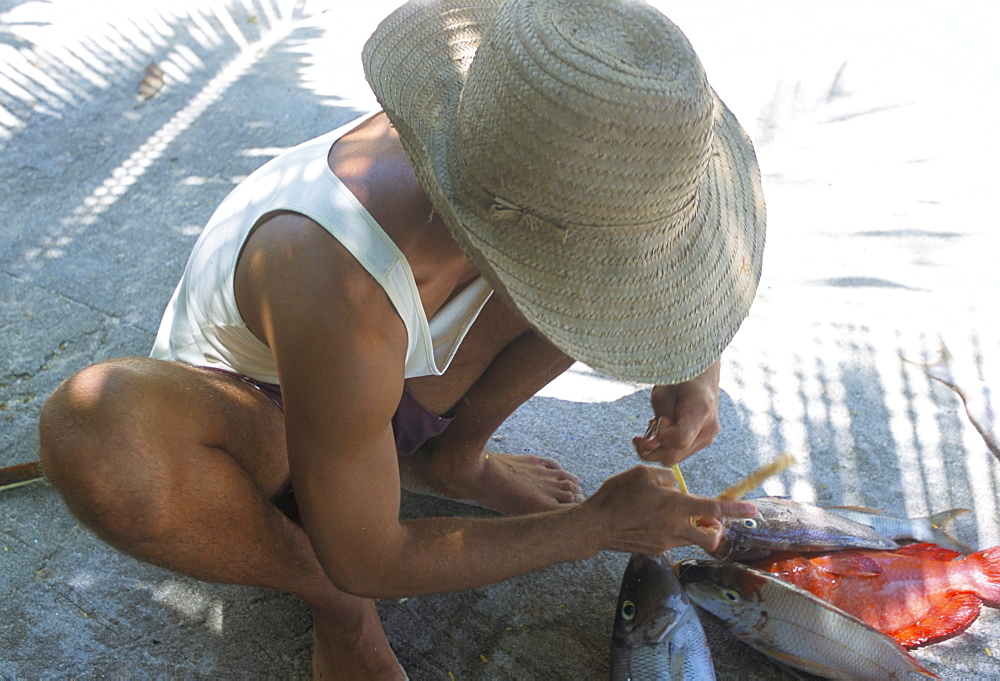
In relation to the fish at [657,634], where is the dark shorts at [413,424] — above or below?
above

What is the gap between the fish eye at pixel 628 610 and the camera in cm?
197

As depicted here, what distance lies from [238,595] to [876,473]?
5.80ft

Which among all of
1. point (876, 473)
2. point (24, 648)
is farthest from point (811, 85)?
point (24, 648)

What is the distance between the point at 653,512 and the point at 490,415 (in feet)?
2.09

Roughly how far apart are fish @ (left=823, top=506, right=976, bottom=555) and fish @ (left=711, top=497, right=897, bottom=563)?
55 millimetres

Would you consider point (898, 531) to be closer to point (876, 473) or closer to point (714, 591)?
point (876, 473)

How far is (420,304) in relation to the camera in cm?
153

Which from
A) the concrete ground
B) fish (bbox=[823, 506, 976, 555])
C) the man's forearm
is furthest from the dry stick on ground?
the man's forearm

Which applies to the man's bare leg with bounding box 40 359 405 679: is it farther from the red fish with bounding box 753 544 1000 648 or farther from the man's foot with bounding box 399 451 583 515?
the red fish with bounding box 753 544 1000 648

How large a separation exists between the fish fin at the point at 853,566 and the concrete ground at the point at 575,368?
0.67 ft

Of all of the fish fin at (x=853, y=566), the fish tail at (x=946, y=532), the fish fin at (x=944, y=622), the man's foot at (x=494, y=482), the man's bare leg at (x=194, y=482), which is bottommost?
the fish fin at (x=944, y=622)

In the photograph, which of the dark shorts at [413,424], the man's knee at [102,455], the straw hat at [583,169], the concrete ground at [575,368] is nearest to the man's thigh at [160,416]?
the man's knee at [102,455]

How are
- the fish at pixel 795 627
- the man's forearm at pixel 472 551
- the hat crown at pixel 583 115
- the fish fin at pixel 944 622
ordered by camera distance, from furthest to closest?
the fish fin at pixel 944 622
the fish at pixel 795 627
the man's forearm at pixel 472 551
the hat crown at pixel 583 115

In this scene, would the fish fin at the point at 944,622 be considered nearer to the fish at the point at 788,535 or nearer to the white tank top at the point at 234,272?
the fish at the point at 788,535
